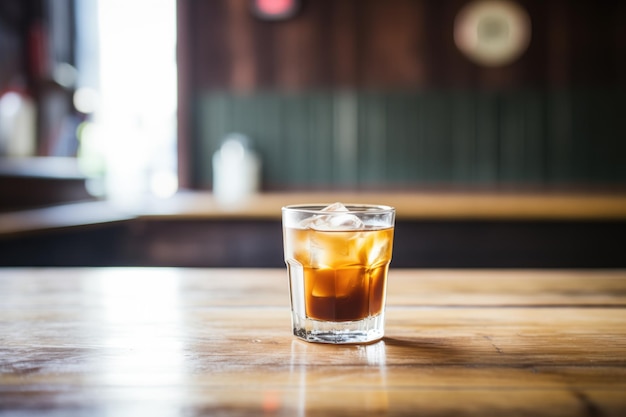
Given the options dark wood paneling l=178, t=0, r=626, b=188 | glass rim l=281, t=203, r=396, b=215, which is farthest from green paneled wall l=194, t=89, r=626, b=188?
glass rim l=281, t=203, r=396, b=215

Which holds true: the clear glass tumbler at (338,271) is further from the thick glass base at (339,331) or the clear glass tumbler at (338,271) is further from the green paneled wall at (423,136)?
the green paneled wall at (423,136)

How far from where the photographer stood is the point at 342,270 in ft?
2.31

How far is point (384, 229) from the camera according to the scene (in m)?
0.72

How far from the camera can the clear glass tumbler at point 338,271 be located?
0.68 m

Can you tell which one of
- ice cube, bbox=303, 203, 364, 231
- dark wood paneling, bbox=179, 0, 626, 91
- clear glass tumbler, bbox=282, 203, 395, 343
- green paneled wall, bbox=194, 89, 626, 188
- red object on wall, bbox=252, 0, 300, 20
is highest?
red object on wall, bbox=252, 0, 300, 20

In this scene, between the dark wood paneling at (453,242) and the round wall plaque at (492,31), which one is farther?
the round wall plaque at (492,31)

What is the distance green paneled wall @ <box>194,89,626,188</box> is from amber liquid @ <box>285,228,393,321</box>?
10.8 ft

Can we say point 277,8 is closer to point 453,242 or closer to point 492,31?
point 492,31

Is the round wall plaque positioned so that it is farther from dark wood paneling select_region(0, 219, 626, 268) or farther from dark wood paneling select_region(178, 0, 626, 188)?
dark wood paneling select_region(0, 219, 626, 268)

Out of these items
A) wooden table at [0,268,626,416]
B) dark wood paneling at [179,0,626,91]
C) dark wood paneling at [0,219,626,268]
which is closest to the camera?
wooden table at [0,268,626,416]

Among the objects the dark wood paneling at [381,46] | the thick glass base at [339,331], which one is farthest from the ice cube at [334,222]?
the dark wood paneling at [381,46]

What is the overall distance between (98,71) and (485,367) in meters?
3.94

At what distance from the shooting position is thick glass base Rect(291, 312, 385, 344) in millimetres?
671

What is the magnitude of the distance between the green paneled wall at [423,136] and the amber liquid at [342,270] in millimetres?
3295
